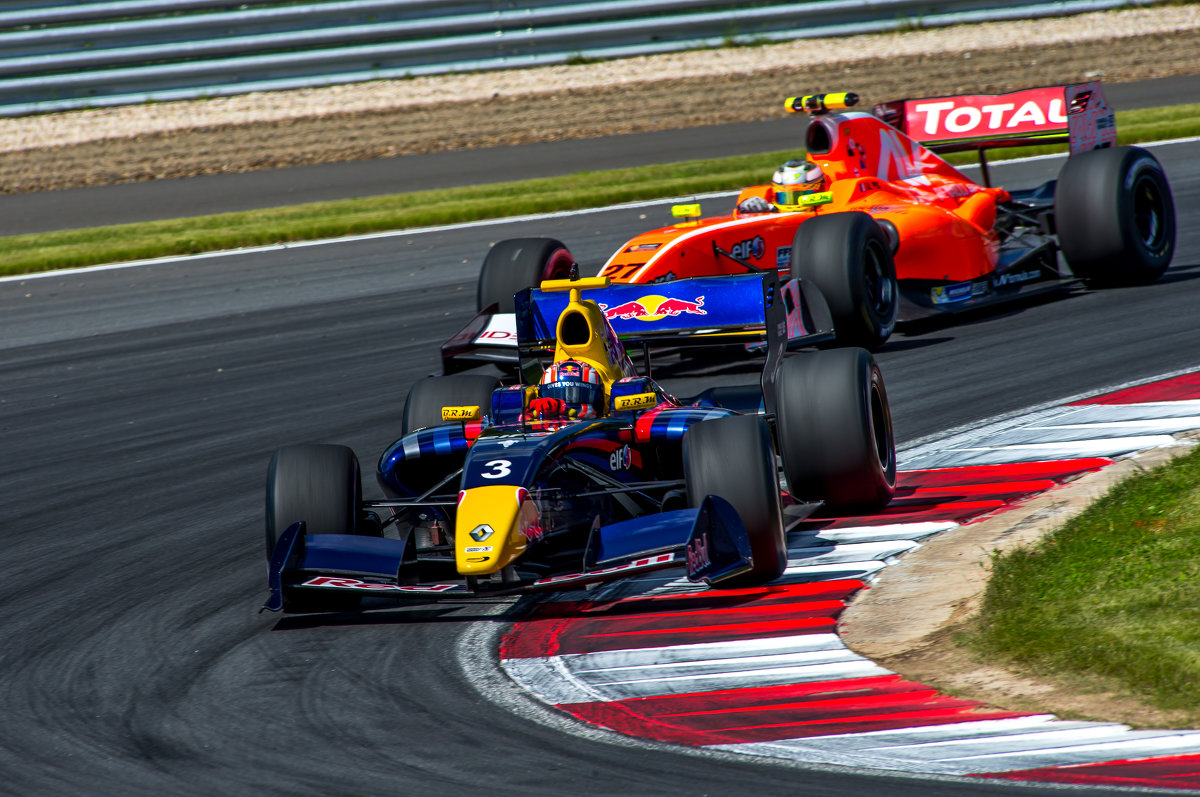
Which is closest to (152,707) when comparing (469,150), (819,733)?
(819,733)

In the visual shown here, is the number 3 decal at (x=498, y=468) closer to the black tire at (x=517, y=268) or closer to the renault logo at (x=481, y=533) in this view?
the renault logo at (x=481, y=533)

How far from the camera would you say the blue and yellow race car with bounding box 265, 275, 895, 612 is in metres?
6.32

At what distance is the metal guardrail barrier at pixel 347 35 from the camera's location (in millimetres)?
24531

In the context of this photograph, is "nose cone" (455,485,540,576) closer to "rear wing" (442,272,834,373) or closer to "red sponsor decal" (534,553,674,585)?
"red sponsor decal" (534,553,674,585)

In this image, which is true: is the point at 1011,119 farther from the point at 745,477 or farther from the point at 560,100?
the point at 560,100

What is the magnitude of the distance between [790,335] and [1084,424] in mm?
1877

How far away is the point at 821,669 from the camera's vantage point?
5.70 metres

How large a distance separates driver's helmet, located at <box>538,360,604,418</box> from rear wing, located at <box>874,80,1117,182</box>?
6.58m

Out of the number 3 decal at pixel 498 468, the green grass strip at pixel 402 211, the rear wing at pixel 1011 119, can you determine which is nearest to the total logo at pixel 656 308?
the number 3 decal at pixel 498 468

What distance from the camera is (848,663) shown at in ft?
18.8

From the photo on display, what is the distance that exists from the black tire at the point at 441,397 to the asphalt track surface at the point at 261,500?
987 millimetres

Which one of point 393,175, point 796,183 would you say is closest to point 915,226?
point 796,183

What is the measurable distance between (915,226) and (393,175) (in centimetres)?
1148

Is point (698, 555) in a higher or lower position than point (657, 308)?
lower
